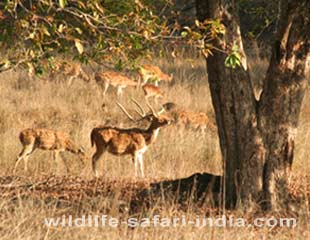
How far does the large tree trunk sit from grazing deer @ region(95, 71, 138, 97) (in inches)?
417

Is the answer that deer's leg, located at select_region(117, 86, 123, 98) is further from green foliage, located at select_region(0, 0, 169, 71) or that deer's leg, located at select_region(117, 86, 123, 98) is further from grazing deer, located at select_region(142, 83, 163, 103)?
green foliage, located at select_region(0, 0, 169, 71)

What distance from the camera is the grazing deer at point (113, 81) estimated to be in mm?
17703

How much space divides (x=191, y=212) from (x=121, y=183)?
1641 mm

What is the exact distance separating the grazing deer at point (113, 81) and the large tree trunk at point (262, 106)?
1060cm

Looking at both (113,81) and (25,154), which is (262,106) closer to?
(25,154)

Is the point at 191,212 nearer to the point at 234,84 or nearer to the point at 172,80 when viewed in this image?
the point at 234,84

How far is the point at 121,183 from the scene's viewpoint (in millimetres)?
A: 8195

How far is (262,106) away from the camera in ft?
22.5

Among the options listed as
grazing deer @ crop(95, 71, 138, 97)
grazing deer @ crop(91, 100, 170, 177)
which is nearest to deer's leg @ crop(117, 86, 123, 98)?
grazing deer @ crop(95, 71, 138, 97)

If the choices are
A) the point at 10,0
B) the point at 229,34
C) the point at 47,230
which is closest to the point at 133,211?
the point at 47,230

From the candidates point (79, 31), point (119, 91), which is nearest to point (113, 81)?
point (119, 91)

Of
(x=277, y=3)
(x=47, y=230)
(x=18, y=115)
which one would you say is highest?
(x=277, y=3)

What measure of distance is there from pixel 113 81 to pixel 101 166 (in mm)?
7577

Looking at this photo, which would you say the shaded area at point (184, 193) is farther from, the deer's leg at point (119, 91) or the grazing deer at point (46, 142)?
the deer's leg at point (119, 91)
